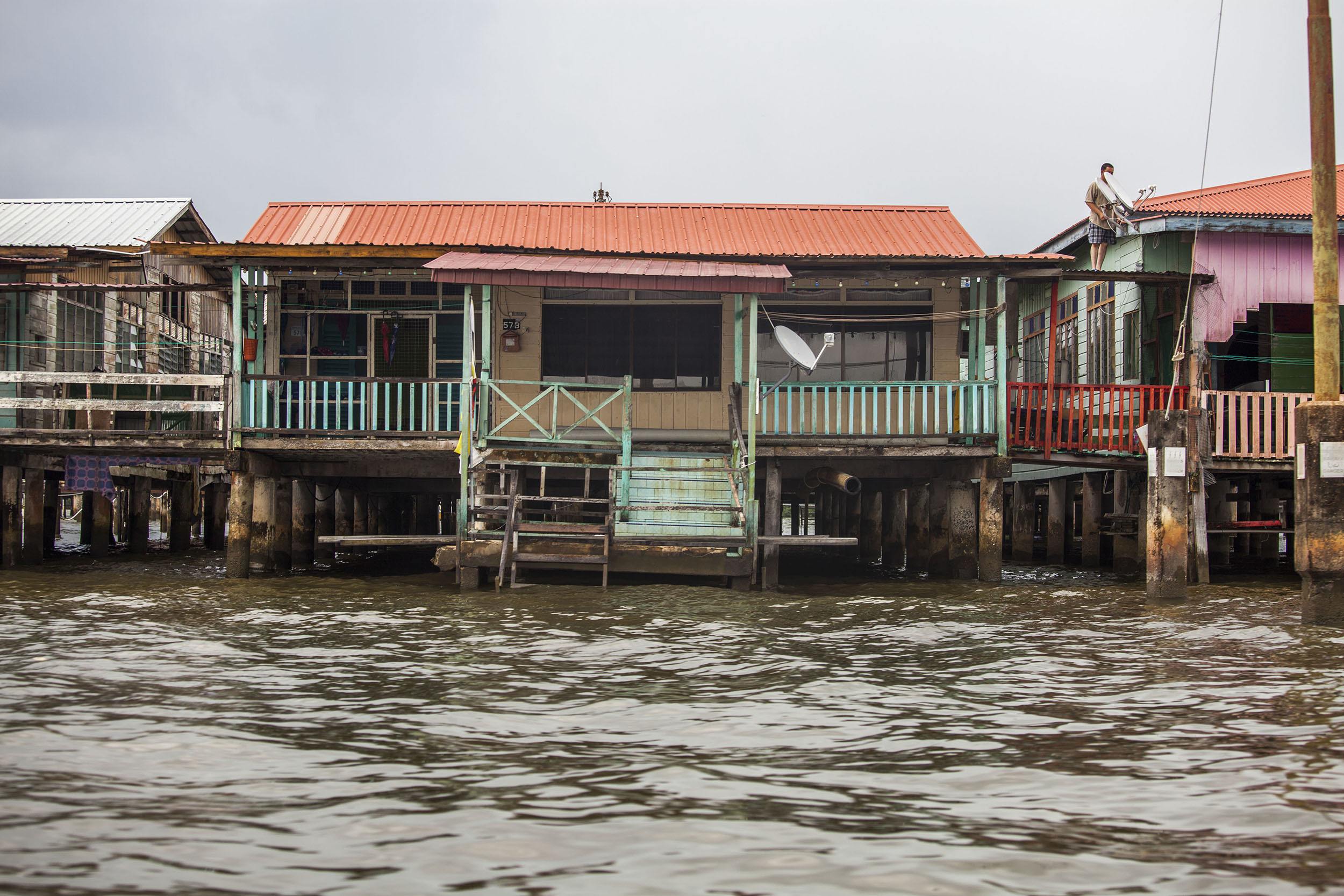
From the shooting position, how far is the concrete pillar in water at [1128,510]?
56.3 feet

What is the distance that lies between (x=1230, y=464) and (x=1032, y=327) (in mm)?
7189

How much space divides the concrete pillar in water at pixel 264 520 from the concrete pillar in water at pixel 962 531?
8979mm

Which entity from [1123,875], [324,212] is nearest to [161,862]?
[1123,875]

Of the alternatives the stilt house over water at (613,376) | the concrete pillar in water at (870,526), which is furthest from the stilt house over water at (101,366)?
the concrete pillar in water at (870,526)

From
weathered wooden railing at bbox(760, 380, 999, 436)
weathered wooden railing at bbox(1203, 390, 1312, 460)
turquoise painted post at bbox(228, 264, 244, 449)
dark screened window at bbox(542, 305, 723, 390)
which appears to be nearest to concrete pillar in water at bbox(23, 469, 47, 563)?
turquoise painted post at bbox(228, 264, 244, 449)

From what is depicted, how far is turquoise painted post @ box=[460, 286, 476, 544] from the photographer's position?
1361 centimetres

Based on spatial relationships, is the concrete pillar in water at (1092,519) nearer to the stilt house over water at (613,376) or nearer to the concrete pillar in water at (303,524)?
the stilt house over water at (613,376)

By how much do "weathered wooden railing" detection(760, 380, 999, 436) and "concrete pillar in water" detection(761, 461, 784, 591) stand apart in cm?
57

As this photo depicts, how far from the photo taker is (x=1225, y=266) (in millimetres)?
16375

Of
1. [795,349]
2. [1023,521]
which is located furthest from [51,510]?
[1023,521]

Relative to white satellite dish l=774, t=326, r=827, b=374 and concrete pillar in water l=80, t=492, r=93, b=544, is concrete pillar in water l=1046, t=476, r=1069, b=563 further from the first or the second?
concrete pillar in water l=80, t=492, r=93, b=544

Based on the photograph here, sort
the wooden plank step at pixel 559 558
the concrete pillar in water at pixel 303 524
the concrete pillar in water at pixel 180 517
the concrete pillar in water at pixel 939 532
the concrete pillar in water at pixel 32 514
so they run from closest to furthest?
1. the wooden plank step at pixel 559 558
2. the concrete pillar in water at pixel 939 532
3. the concrete pillar in water at pixel 303 524
4. the concrete pillar in water at pixel 32 514
5. the concrete pillar in water at pixel 180 517

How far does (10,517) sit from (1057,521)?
647 inches

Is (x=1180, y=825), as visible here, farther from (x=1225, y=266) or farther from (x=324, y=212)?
(x=324, y=212)
